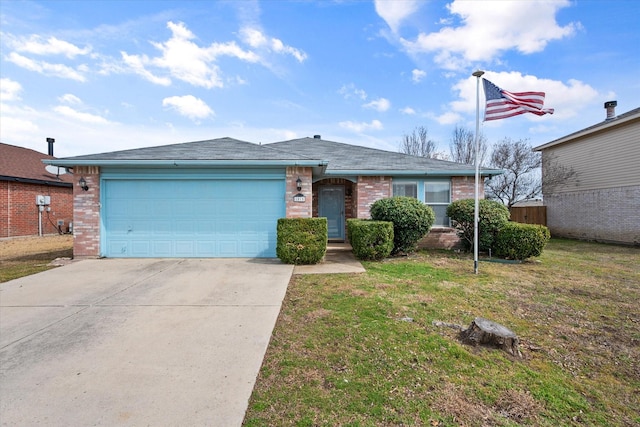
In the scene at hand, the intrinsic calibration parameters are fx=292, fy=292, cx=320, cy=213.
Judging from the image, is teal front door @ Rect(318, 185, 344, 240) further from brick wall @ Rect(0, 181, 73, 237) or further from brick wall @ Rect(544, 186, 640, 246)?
brick wall @ Rect(0, 181, 73, 237)

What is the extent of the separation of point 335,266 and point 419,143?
2402 cm

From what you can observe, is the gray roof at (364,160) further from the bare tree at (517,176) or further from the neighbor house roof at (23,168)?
the neighbor house roof at (23,168)

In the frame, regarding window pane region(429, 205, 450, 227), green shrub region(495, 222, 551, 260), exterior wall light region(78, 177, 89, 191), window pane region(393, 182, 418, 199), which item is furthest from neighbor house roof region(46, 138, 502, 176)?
green shrub region(495, 222, 551, 260)

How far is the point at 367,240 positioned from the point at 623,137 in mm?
13599

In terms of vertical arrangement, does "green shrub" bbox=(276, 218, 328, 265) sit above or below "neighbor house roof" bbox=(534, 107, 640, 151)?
below

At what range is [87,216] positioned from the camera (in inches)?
311

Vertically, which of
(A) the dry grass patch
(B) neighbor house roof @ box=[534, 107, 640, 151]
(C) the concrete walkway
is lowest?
(C) the concrete walkway


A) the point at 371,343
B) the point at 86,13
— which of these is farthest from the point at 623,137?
the point at 86,13

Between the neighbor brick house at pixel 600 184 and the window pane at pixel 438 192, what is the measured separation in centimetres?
878

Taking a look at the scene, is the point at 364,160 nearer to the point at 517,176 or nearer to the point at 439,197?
the point at 439,197

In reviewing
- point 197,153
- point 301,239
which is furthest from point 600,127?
point 197,153

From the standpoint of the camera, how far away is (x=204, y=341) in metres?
3.24

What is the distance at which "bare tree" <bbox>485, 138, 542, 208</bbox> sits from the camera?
1948 centimetres

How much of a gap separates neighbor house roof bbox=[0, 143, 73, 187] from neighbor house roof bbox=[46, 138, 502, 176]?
10.1m
